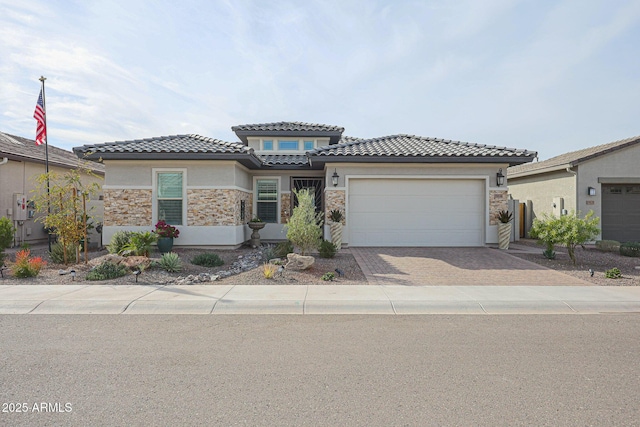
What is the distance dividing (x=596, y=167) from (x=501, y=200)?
528 cm

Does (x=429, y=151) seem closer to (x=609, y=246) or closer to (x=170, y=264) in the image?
(x=609, y=246)

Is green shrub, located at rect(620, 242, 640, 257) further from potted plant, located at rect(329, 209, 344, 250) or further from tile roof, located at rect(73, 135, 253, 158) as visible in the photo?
tile roof, located at rect(73, 135, 253, 158)

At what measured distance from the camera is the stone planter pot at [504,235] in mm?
13125

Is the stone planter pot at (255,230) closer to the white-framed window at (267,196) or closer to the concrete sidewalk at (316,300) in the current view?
the white-framed window at (267,196)

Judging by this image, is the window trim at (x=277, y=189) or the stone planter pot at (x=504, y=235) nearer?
the stone planter pot at (x=504, y=235)

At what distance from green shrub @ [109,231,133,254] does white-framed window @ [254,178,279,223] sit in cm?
570

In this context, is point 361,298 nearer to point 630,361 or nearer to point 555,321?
point 555,321

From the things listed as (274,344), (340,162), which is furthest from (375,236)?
(274,344)

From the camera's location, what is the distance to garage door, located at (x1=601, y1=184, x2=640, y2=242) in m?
15.6

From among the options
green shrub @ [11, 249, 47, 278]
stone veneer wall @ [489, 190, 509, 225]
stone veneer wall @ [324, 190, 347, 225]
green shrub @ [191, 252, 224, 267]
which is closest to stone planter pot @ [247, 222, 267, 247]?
stone veneer wall @ [324, 190, 347, 225]

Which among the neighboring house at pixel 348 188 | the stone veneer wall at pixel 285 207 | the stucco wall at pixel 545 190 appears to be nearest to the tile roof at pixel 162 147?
the neighboring house at pixel 348 188

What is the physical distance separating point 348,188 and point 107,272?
8.09m

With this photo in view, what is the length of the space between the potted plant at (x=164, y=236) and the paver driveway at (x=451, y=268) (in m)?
6.14

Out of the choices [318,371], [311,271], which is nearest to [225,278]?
[311,271]
